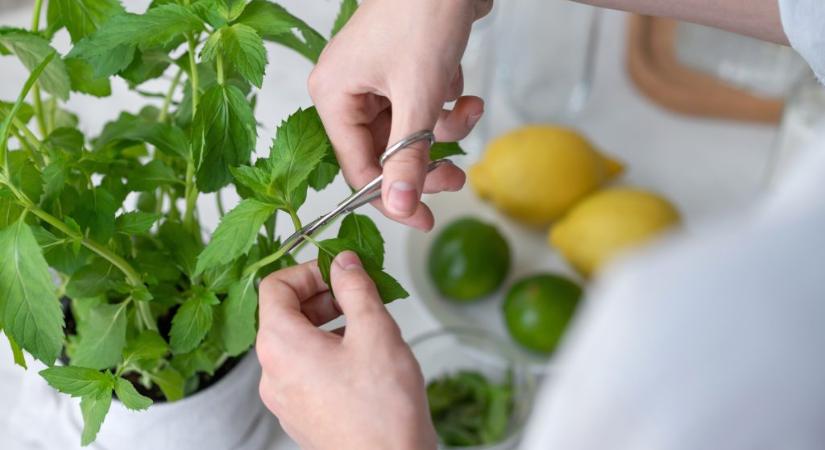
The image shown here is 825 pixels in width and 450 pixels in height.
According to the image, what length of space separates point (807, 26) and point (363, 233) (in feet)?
0.77

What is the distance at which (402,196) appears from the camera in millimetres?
376

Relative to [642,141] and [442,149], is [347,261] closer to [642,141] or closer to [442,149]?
[442,149]

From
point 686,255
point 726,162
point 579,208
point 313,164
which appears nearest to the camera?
point 686,255

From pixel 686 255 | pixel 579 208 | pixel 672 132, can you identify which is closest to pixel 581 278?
pixel 579 208

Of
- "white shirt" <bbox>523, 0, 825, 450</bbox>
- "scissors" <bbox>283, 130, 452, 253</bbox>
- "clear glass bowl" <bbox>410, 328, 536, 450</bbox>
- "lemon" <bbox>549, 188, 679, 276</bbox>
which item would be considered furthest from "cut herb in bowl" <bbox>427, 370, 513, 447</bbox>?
"white shirt" <bbox>523, 0, 825, 450</bbox>

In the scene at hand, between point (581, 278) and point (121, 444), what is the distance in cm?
37

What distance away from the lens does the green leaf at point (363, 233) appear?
1.31 ft

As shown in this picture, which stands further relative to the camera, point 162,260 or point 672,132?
point 672,132

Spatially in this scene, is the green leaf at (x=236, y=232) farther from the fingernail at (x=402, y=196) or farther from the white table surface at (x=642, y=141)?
the white table surface at (x=642, y=141)

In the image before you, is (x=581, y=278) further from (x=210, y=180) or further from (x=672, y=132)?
(x=210, y=180)

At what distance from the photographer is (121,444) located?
47cm

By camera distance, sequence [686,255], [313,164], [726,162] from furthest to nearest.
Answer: [726,162]
[313,164]
[686,255]

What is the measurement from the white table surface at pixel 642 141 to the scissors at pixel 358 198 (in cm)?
22

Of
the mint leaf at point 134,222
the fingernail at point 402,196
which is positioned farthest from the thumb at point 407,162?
the mint leaf at point 134,222
